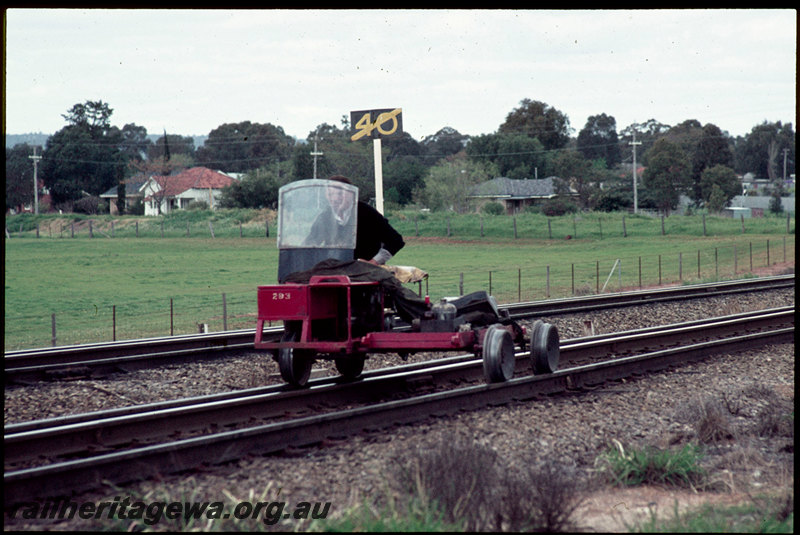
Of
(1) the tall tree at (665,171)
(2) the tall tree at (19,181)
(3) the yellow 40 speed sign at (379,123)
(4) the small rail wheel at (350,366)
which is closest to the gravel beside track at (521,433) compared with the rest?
(4) the small rail wheel at (350,366)

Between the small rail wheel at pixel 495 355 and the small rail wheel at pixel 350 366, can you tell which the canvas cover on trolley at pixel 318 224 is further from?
the small rail wheel at pixel 495 355

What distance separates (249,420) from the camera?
9.35 meters

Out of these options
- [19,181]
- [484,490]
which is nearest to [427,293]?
[484,490]

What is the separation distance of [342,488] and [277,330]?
9.42 m

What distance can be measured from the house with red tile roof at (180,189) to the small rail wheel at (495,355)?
94168mm

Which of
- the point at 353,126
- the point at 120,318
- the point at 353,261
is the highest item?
the point at 353,126

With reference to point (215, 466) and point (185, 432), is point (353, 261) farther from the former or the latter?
point (215, 466)

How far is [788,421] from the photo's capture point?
9320mm

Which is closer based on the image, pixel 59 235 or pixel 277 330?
pixel 277 330

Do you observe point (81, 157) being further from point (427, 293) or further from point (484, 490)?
point (484, 490)

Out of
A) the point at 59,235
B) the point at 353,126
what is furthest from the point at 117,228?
the point at 353,126

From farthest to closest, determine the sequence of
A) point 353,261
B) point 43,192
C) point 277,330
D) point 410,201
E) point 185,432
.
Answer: point 43,192
point 410,201
point 277,330
point 353,261
point 185,432

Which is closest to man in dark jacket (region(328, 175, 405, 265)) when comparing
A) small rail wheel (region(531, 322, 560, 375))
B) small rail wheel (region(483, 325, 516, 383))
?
small rail wheel (region(483, 325, 516, 383))

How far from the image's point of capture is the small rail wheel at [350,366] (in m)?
11.4
